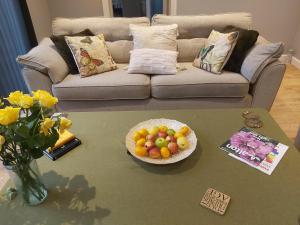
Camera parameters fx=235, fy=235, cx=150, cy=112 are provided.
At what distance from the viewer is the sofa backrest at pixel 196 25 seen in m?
2.20

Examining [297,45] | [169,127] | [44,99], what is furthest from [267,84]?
[297,45]

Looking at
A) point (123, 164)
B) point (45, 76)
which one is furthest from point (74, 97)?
point (123, 164)

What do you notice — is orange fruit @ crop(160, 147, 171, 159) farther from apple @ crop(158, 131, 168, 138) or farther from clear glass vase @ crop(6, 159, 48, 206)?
clear glass vase @ crop(6, 159, 48, 206)

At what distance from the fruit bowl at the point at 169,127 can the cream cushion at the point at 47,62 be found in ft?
3.37

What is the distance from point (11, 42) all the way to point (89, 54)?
36.1 inches

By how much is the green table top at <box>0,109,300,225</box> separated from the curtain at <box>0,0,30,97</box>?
60.4 inches

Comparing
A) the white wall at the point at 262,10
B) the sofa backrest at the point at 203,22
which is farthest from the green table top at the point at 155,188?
the white wall at the point at 262,10

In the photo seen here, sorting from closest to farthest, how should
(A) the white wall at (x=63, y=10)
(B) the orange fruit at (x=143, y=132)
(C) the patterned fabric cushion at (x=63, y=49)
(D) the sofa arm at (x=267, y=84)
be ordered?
(B) the orange fruit at (x=143, y=132)
(D) the sofa arm at (x=267, y=84)
(C) the patterned fabric cushion at (x=63, y=49)
(A) the white wall at (x=63, y=10)

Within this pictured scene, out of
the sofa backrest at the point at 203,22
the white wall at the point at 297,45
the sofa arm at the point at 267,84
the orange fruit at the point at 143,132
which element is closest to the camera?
the orange fruit at the point at 143,132

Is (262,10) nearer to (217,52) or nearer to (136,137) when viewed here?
(217,52)

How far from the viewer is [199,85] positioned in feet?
6.16

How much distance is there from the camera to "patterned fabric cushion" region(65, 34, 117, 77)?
196 centimetres

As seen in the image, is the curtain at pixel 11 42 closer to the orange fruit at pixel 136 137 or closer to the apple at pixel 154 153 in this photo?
the orange fruit at pixel 136 137

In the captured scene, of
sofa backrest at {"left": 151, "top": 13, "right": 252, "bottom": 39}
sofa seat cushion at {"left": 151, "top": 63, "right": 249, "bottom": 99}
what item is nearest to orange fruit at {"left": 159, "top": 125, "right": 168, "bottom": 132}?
sofa seat cushion at {"left": 151, "top": 63, "right": 249, "bottom": 99}
